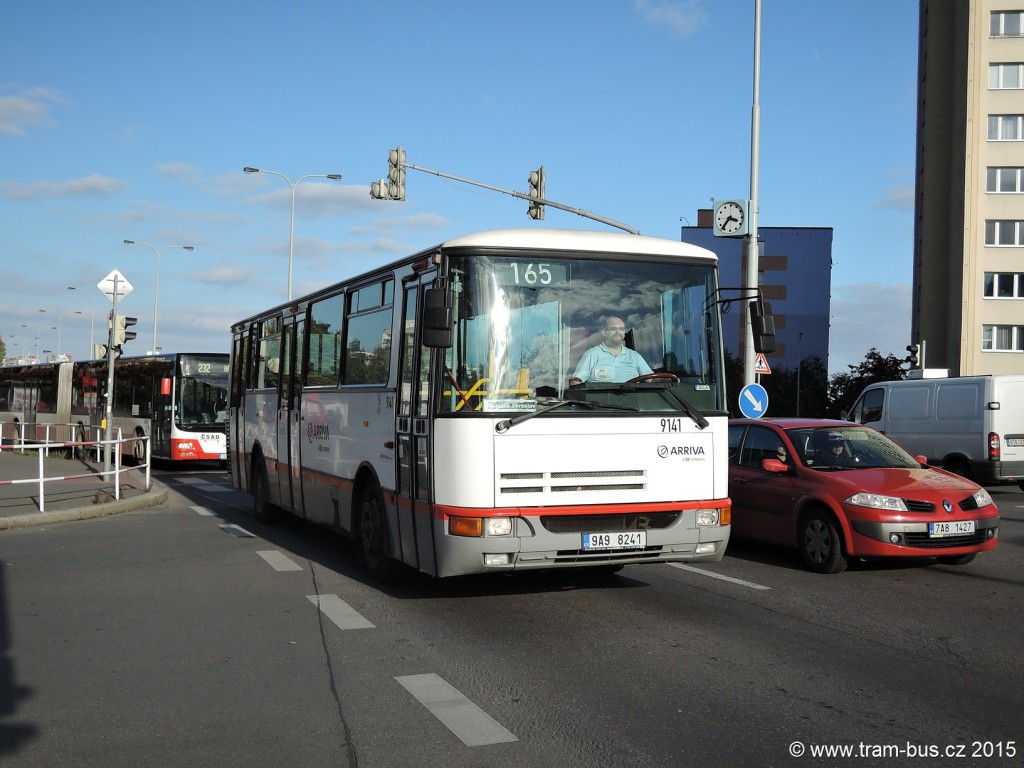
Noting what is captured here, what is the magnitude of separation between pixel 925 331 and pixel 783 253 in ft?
132

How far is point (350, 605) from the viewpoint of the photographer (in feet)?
28.5

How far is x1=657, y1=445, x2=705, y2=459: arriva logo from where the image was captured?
328 inches

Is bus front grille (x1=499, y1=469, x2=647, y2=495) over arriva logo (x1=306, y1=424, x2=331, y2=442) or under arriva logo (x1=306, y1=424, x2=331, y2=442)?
under

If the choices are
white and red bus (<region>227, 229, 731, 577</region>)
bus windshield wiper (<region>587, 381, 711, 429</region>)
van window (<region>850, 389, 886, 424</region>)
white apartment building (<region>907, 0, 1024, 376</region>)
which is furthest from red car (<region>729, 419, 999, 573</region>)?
white apartment building (<region>907, 0, 1024, 376</region>)

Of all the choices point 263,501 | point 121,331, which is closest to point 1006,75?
point 121,331

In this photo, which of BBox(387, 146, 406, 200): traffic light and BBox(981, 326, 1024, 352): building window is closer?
BBox(387, 146, 406, 200): traffic light

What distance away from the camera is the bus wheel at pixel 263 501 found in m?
14.7

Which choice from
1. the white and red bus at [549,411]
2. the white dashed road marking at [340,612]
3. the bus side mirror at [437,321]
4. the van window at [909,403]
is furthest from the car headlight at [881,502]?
the van window at [909,403]

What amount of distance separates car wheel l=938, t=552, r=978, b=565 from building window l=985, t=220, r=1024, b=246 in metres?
49.7

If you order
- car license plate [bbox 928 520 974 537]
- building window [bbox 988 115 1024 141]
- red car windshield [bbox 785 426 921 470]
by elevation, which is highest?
building window [bbox 988 115 1024 141]

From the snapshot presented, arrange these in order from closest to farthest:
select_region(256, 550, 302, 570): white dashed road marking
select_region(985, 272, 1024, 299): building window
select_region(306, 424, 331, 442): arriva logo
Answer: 1. select_region(256, 550, 302, 570): white dashed road marking
2. select_region(306, 424, 331, 442): arriva logo
3. select_region(985, 272, 1024, 299): building window

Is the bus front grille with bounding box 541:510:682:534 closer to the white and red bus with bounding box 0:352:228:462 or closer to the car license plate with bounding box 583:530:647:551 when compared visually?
the car license plate with bounding box 583:530:647:551

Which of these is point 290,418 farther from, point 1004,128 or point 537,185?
point 1004,128

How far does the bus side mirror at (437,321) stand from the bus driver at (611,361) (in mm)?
1052
